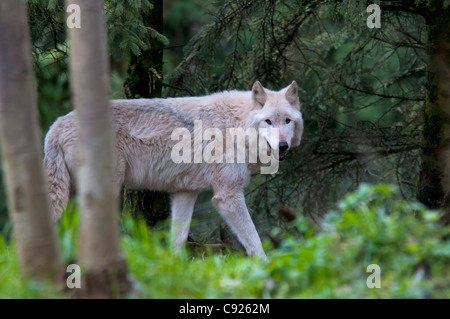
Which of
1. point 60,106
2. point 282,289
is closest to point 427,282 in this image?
point 282,289

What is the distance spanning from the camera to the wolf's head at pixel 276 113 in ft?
22.7

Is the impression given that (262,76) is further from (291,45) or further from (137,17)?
(137,17)

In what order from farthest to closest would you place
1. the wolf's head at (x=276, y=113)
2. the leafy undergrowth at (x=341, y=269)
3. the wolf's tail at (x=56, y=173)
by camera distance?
the wolf's head at (x=276, y=113) → the wolf's tail at (x=56, y=173) → the leafy undergrowth at (x=341, y=269)

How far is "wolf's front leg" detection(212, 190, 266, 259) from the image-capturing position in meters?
6.95

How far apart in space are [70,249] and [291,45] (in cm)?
595

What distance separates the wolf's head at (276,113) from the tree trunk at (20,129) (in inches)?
140

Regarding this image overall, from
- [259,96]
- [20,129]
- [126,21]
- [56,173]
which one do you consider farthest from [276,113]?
[20,129]

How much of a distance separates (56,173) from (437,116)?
4481 millimetres

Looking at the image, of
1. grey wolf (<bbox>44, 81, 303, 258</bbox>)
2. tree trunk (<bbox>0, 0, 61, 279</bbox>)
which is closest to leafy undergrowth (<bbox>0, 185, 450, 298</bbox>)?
tree trunk (<bbox>0, 0, 61, 279</bbox>)

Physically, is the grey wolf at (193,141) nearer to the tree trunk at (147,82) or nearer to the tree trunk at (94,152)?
the tree trunk at (147,82)

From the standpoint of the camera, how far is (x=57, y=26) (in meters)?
7.52

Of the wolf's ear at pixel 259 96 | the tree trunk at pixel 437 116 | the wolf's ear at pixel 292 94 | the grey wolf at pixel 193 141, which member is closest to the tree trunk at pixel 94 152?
the grey wolf at pixel 193 141

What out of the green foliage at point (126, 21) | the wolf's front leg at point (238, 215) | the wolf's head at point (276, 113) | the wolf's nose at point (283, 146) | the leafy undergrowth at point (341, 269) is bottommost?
the wolf's front leg at point (238, 215)

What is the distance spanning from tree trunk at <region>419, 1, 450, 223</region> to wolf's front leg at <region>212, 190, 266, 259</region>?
7.02 ft
